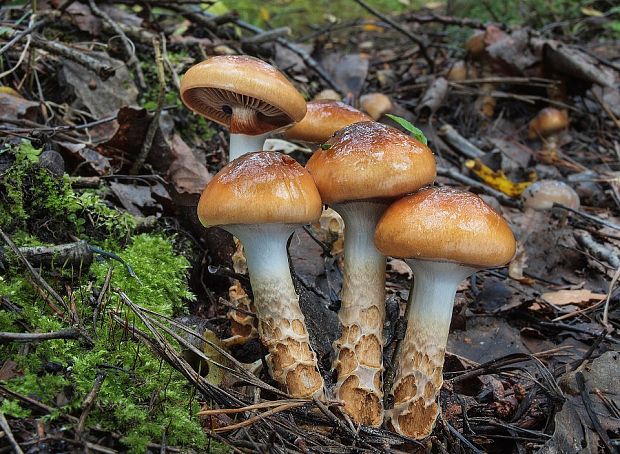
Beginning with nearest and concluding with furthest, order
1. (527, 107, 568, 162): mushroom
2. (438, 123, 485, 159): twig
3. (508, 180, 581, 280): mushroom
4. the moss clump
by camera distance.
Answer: the moss clump
(508, 180, 581, 280): mushroom
(438, 123, 485, 159): twig
(527, 107, 568, 162): mushroom

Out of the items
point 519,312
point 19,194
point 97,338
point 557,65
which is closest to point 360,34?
point 557,65

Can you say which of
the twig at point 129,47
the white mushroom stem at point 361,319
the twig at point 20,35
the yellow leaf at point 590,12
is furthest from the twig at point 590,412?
the yellow leaf at point 590,12

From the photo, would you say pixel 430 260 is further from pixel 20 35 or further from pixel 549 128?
pixel 549 128

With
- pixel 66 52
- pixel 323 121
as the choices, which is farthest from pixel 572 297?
pixel 66 52

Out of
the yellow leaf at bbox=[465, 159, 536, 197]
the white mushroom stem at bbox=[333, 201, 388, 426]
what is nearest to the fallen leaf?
the white mushroom stem at bbox=[333, 201, 388, 426]

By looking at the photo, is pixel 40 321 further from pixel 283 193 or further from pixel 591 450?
pixel 591 450

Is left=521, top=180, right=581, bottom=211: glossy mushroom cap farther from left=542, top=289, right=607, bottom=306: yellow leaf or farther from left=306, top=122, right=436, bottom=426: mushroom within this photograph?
left=306, top=122, right=436, bottom=426: mushroom
